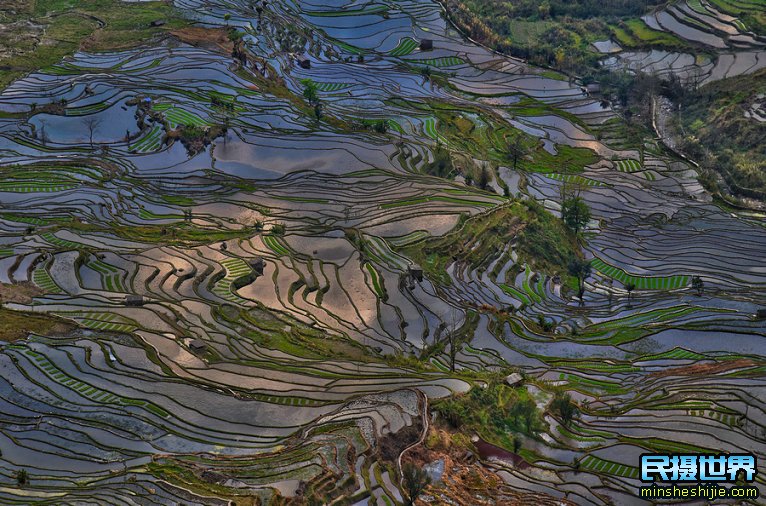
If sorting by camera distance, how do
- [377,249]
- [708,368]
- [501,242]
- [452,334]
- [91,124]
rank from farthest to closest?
1. [91,124]
2. [501,242]
3. [377,249]
4. [452,334]
5. [708,368]

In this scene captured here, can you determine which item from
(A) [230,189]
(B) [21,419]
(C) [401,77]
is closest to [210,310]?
(B) [21,419]

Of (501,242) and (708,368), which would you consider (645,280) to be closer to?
(501,242)

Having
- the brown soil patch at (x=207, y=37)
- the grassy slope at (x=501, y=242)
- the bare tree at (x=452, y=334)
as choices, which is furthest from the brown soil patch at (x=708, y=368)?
the brown soil patch at (x=207, y=37)

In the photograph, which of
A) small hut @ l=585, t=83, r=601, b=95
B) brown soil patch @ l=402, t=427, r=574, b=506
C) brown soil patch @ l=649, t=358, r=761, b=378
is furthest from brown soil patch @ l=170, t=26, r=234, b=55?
brown soil patch @ l=402, t=427, r=574, b=506

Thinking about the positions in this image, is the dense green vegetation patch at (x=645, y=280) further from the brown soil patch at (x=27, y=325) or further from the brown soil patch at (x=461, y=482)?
the brown soil patch at (x=27, y=325)

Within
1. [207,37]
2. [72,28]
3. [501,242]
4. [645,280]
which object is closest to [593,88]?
[501,242]

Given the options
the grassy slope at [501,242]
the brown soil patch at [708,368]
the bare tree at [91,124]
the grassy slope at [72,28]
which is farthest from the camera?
the grassy slope at [72,28]
